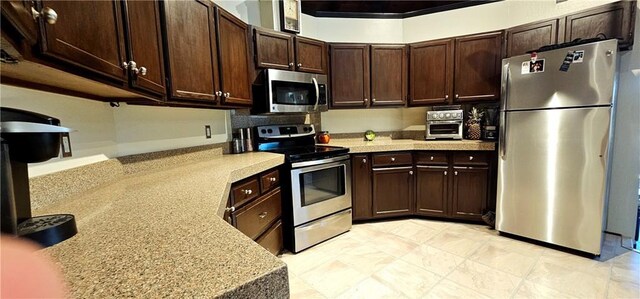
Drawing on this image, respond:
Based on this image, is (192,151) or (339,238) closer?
(192,151)

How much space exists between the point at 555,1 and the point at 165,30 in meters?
3.44

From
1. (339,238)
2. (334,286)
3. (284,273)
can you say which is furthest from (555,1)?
(284,273)

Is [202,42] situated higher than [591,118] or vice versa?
[202,42]

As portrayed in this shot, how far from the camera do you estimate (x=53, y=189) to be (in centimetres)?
107

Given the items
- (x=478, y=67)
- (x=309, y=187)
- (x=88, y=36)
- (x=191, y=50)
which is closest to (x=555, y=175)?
(x=478, y=67)

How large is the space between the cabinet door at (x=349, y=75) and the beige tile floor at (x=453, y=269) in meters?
1.48

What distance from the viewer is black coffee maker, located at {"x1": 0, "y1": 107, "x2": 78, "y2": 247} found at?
606mm

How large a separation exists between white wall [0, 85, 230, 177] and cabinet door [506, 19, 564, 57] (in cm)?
286

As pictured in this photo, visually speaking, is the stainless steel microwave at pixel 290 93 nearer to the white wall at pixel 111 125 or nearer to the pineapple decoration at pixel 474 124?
the white wall at pixel 111 125

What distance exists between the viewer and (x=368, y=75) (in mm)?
3049

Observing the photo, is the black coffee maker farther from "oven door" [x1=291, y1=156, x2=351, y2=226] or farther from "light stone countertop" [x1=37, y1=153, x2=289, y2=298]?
"oven door" [x1=291, y1=156, x2=351, y2=226]

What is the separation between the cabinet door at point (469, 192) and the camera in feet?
8.91

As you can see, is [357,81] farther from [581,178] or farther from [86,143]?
[86,143]

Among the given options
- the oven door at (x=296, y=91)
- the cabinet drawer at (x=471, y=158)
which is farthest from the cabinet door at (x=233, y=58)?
the cabinet drawer at (x=471, y=158)
